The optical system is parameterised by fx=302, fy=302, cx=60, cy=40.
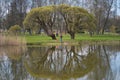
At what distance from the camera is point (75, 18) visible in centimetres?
4466

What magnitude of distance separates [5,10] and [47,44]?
30738 millimetres

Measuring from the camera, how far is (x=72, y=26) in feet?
147

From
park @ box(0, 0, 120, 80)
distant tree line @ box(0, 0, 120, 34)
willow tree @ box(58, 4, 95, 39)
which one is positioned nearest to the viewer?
park @ box(0, 0, 120, 80)

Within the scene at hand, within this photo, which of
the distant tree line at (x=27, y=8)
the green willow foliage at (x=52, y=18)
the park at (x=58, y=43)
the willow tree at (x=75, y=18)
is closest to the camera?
the park at (x=58, y=43)

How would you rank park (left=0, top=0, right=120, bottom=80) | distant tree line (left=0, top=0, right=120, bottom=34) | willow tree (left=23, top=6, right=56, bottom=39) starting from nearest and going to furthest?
park (left=0, top=0, right=120, bottom=80), willow tree (left=23, top=6, right=56, bottom=39), distant tree line (left=0, top=0, right=120, bottom=34)

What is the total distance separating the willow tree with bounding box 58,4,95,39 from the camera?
44.1 meters

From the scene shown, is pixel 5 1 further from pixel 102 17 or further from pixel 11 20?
pixel 102 17

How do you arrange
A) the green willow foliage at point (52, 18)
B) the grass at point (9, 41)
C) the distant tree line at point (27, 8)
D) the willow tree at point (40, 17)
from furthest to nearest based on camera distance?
the distant tree line at point (27, 8), the green willow foliage at point (52, 18), the willow tree at point (40, 17), the grass at point (9, 41)

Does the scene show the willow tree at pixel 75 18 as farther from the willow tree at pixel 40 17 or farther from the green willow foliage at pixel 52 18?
the willow tree at pixel 40 17

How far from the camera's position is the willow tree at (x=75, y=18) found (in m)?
44.1

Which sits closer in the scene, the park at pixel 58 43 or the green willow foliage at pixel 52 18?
the park at pixel 58 43

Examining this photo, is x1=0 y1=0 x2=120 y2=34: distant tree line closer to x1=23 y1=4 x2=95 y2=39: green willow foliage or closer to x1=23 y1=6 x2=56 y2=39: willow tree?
x1=23 y1=4 x2=95 y2=39: green willow foliage

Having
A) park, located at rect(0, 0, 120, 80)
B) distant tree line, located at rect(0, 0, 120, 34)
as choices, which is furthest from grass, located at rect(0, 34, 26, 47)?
distant tree line, located at rect(0, 0, 120, 34)

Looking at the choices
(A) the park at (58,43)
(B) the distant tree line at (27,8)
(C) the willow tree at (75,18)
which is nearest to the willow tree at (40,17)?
(A) the park at (58,43)
